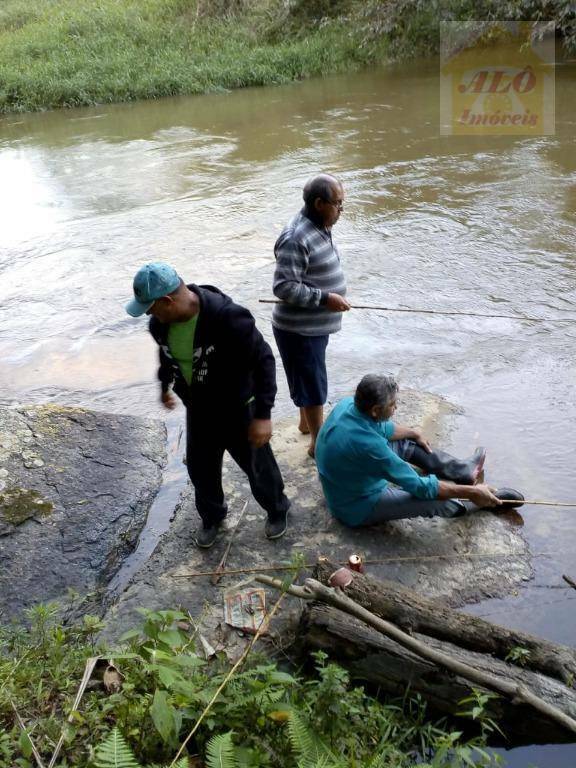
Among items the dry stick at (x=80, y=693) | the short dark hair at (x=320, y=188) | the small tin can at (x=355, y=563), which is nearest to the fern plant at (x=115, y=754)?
the dry stick at (x=80, y=693)

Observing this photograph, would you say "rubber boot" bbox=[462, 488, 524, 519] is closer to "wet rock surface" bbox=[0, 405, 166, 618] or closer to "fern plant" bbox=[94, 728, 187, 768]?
"wet rock surface" bbox=[0, 405, 166, 618]

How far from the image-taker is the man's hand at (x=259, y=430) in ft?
10.6

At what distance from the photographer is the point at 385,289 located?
6484 millimetres

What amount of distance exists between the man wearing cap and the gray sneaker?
92mm

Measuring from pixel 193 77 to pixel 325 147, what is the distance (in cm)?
717

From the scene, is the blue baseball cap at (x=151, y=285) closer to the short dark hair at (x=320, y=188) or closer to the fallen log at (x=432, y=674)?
the short dark hair at (x=320, y=188)

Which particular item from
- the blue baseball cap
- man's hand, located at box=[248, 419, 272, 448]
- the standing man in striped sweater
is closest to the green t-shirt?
the blue baseball cap

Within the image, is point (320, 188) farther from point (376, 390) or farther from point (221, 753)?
point (221, 753)

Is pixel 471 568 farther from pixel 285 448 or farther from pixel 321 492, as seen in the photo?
Answer: pixel 285 448

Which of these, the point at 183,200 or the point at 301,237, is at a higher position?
the point at 301,237

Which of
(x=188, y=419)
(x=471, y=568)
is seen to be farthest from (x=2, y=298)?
(x=471, y=568)

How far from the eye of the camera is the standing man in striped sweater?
3.55 metres

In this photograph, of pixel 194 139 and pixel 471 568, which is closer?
pixel 471 568

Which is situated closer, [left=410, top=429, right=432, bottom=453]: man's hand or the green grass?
[left=410, top=429, right=432, bottom=453]: man's hand
